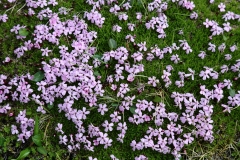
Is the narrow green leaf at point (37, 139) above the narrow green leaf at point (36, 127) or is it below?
below

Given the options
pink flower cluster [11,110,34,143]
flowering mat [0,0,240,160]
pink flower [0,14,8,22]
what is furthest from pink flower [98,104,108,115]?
pink flower [0,14,8,22]

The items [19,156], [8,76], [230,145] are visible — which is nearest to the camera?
[19,156]

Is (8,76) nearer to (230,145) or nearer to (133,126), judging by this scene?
(133,126)

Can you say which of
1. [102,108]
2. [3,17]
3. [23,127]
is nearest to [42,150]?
[23,127]

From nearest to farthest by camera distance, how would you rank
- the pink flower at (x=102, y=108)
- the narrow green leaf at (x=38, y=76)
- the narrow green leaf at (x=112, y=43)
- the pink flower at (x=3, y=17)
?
the pink flower at (x=102, y=108), the narrow green leaf at (x=38, y=76), the narrow green leaf at (x=112, y=43), the pink flower at (x=3, y=17)

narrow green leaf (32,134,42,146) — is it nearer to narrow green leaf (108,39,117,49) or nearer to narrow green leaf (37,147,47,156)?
narrow green leaf (37,147,47,156)

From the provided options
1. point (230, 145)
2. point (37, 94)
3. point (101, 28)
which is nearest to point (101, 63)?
point (101, 28)

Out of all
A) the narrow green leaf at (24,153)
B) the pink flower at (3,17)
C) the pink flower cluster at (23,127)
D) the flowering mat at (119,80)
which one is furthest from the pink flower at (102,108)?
the pink flower at (3,17)

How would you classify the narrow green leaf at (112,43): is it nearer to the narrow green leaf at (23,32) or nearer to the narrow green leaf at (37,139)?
the narrow green leaf at (23,32)
